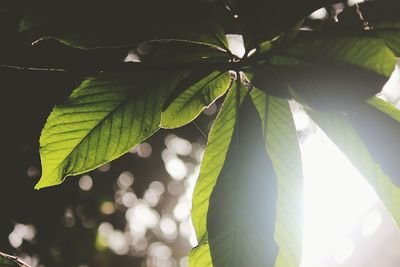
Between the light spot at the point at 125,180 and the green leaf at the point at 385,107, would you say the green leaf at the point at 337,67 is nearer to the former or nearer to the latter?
the green leaf at the point at 385,107

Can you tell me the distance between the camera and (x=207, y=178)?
813 mm

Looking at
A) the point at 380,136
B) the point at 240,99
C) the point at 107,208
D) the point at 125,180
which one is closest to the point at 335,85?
the point at 380,136

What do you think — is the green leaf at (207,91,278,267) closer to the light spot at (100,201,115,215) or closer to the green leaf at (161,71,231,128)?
the green leaf at (161,71,231,128)

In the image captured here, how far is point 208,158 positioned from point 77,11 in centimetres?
36

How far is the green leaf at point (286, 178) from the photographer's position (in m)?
0.78

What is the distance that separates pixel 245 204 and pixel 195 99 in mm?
243

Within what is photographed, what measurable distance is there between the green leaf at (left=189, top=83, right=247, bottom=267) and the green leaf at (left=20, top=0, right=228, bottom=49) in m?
0.19

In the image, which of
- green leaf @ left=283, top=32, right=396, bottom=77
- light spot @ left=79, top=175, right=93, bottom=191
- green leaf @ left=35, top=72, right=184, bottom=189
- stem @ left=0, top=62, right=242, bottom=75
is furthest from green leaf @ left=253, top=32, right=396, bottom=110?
light spot @ left=79, top=175, right=93, bottom=191

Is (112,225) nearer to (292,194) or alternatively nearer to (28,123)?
(28,123)

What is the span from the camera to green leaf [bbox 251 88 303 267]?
0.78 m

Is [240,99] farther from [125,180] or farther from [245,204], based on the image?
[125,180]

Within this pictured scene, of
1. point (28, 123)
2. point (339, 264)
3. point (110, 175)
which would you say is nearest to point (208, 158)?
point (28, 123)

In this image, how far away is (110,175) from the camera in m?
4.08

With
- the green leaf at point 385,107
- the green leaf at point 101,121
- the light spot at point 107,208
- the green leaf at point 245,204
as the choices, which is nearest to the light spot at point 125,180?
the light spot at point 107,208
